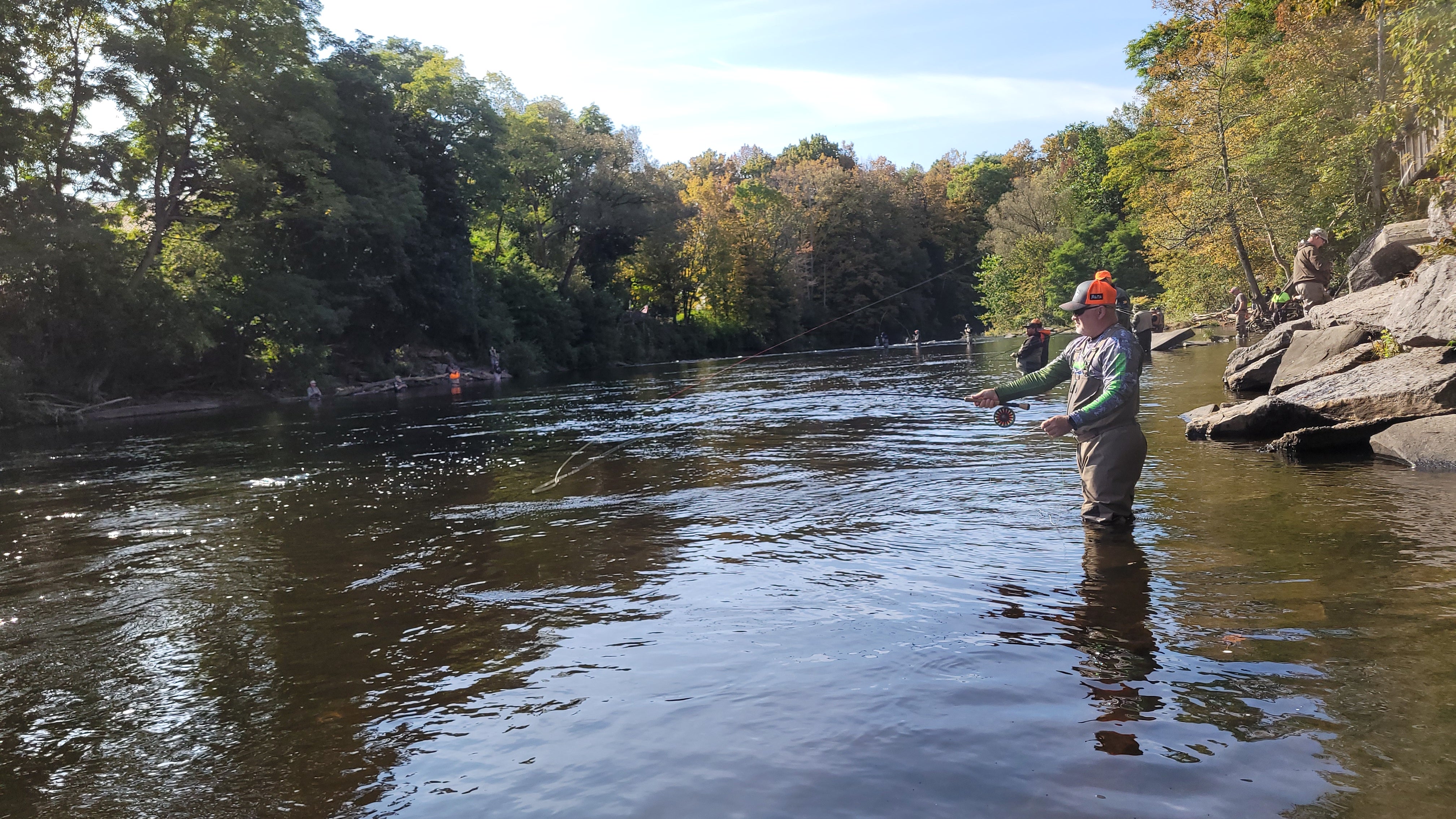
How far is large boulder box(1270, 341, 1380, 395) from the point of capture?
13258 mm

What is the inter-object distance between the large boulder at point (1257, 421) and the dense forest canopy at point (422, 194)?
19.7 feet

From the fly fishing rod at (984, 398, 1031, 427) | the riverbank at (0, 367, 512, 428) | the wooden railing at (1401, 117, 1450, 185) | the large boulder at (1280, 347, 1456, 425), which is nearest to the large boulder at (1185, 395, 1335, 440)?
the large boulder at (1280, 347, 1456, 425)

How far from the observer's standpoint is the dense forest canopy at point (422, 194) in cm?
3141

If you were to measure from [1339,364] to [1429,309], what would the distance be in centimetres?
197

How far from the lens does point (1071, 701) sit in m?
4.56

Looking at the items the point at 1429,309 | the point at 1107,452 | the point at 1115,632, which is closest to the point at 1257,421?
the point at 1429,309

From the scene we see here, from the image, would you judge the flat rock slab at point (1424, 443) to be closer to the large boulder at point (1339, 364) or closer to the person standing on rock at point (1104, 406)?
the large boulder at point (1339, 364)

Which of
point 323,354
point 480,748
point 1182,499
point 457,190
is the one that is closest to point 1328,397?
point 1182,499

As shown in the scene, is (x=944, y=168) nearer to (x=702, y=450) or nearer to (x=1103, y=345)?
(x=702, y=450)

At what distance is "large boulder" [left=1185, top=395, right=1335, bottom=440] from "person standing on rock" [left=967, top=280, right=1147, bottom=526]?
18.3ft

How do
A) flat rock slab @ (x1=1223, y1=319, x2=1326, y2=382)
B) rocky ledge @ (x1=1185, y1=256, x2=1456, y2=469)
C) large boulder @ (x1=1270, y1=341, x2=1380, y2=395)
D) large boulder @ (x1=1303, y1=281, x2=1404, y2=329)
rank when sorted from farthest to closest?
flat rock slab @ (x1=1223, y1=319, x2=1326, y2=382) < large boulder @ (x1=1303, y1=281, x2=1404, y2=329) < large boulder @ (x1=1270, y1=341, x2=1380, y2=395) < rocky ledge @ (x1=1185, y1=256, x2=1456, y2=469)

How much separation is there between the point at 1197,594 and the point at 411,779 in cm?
479

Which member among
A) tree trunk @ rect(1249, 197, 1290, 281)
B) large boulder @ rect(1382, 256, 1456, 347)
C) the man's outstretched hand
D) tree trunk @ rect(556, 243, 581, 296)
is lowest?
the man's outstretched hand

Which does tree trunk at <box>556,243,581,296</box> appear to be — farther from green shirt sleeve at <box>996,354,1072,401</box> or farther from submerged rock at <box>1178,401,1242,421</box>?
green shirt sleeve at <box>996,354,1072,401</box>
